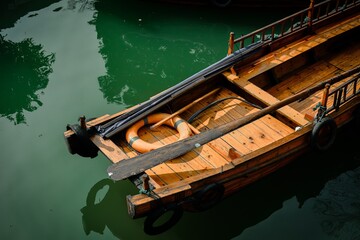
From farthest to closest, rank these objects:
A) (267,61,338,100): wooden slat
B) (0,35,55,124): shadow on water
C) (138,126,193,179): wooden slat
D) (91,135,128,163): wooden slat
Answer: (0,35,55,124): shadow on water, (267,61,338,100): wooden slat, (138,126,193,179): wooden slat, (91,135,128,163): wooden slat

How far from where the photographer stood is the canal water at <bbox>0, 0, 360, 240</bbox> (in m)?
6.60

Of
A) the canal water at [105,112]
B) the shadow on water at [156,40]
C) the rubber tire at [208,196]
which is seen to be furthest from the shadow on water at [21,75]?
the rubber tire at [208,196]

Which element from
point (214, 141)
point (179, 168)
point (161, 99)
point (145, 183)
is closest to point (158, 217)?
point (145, 183)

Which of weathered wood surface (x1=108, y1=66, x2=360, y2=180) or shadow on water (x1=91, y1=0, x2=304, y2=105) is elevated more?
shadow on water (x1=91, y1=0, x2=304, y2=105)

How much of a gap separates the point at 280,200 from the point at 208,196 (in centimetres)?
161

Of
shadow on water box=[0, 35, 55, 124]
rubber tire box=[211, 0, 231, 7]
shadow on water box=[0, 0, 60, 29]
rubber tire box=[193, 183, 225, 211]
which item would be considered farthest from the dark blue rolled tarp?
shadow on water box=[0, 0, 60, 29]

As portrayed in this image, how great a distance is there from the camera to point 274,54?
26.2 ft

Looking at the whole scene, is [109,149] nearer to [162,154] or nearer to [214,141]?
[162,154]

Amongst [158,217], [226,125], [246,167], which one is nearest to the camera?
[158,217]

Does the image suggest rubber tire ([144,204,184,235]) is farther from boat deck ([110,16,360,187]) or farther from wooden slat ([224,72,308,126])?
wooden slat ([224,72,308,126])

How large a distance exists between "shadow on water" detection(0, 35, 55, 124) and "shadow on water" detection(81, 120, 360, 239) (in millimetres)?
2854

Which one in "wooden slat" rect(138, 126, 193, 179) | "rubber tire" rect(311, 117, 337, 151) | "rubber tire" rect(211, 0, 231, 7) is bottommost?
"wooden slat" rect(138, 126, 193, 179)

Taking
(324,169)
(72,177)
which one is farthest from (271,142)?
(72,177)

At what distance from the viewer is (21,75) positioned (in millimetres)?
9695
